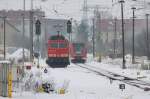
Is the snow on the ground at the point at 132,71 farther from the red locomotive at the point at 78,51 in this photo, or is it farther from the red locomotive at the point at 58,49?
the red locomotive at the point at 78,51

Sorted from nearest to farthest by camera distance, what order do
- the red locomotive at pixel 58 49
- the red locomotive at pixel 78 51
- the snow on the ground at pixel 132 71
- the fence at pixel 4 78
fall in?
the fence at pixel 4 78
the snow on the ground at pixel 132 71
the red locomotive at pixel 58 49
the red locomotive at pixel 78 51

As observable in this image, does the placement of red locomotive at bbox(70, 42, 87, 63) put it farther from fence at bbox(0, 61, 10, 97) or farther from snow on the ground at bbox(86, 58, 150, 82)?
fence at bbox(0, 61, 10, 97)

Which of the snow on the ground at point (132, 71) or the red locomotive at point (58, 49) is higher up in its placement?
the red locomotive at point (58, 49)

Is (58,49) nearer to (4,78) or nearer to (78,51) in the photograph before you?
(78,51)

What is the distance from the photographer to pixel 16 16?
104062mm

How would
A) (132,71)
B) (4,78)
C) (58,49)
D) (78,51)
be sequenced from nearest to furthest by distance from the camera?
(4,78) < (132,71) < (58,49) < (78,51)

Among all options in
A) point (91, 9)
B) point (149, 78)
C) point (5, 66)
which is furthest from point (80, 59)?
point (5, 66)

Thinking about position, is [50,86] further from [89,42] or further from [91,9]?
[89,42]

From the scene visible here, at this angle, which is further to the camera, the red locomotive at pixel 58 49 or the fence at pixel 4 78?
the red locomotive at pixel 58 49

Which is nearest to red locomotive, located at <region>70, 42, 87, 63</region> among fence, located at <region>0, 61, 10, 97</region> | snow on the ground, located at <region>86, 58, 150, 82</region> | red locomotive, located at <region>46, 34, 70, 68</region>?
snow on the ground, located at <region>86, 58, 150, 82</region>

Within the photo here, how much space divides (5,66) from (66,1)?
95.0 meters

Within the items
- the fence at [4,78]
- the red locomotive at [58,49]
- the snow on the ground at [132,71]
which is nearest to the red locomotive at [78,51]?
the snow on the ground at [132,71]

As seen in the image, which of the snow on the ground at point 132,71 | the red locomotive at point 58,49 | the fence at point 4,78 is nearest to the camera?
the fence at point 4,78

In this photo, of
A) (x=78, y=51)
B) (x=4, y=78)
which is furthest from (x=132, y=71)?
(x=4, y=78)
